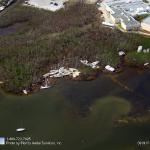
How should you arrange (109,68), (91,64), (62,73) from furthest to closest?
(91,64) → (109,68) → (62,73)

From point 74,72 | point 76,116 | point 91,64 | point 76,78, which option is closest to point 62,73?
point 74,72

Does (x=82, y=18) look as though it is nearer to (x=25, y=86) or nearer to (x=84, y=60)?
(x=84, y=60)

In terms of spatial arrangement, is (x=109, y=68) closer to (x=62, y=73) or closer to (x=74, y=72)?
(x=74, y=72)

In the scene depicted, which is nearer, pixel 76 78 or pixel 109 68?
pixel 76 78

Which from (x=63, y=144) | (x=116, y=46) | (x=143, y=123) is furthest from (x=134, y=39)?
(x=63, y=144)

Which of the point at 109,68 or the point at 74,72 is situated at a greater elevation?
the point at 109,68

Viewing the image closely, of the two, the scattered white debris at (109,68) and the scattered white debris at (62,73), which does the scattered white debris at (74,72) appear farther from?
the scattered white debris at (109,68)

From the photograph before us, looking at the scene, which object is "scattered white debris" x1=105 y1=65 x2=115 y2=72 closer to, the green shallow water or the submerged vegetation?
the submerged vegetation
